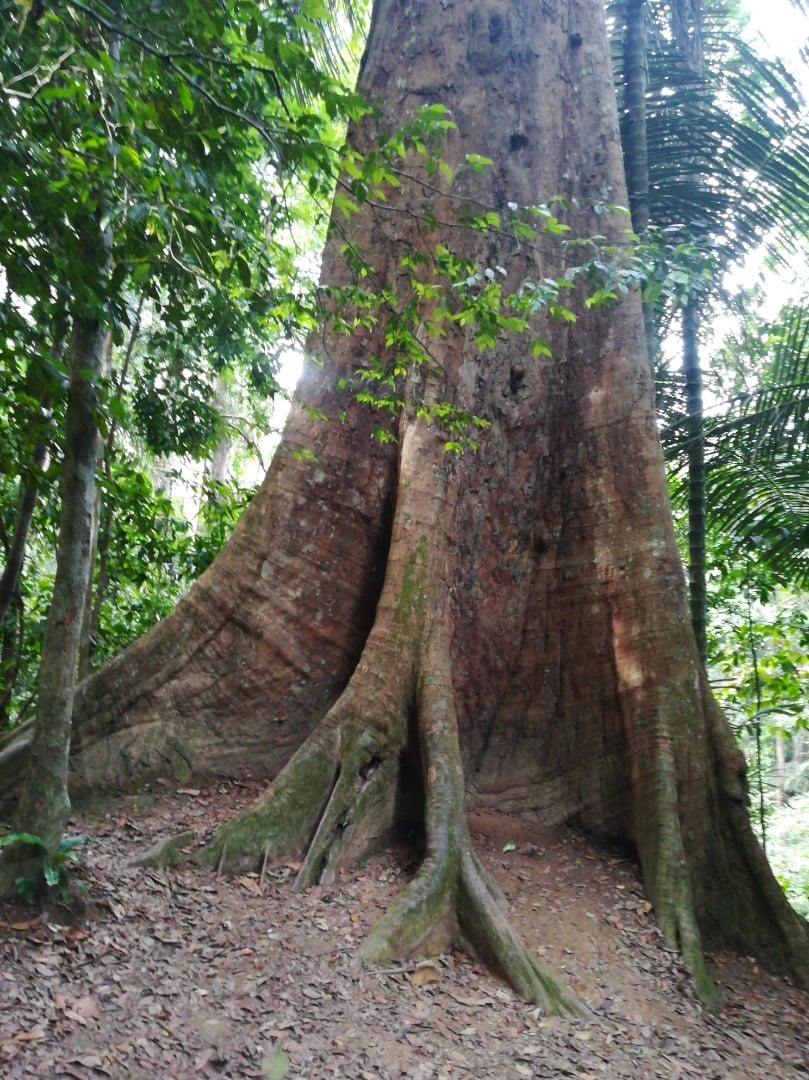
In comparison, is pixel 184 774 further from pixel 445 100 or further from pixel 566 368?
pixel 445 100

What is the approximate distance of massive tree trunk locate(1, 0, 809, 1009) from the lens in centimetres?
422

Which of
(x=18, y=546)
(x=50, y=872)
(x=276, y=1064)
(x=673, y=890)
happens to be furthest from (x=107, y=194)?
(x=673, y=890)

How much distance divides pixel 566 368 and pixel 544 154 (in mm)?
1658

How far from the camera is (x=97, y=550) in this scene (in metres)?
6.32

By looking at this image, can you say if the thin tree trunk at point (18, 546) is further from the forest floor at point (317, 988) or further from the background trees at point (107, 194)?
the forest floor at point (317, 988)

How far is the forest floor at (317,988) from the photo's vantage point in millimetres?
2668

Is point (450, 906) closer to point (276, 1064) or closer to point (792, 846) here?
point (276, 1064)

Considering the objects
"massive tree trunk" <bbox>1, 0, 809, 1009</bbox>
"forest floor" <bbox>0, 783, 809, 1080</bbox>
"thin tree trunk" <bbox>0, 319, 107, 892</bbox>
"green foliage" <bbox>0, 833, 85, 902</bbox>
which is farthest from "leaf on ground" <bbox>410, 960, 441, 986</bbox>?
"thin tree trunk" <bbox>0, 319, 107, 892</bbox>

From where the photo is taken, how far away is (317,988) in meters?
3.10

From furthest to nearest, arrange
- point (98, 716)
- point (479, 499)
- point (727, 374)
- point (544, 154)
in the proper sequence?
point (727, 374) < point (544, 154) < point (479, 499) < point (98, 716)

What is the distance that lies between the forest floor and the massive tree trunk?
0.23 meters

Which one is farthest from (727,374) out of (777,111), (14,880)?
(14,880)

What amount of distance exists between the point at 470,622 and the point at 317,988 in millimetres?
2401

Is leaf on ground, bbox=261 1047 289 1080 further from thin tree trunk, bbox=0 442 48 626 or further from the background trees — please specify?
thin tree trunk, bbox=0 442 48 626
